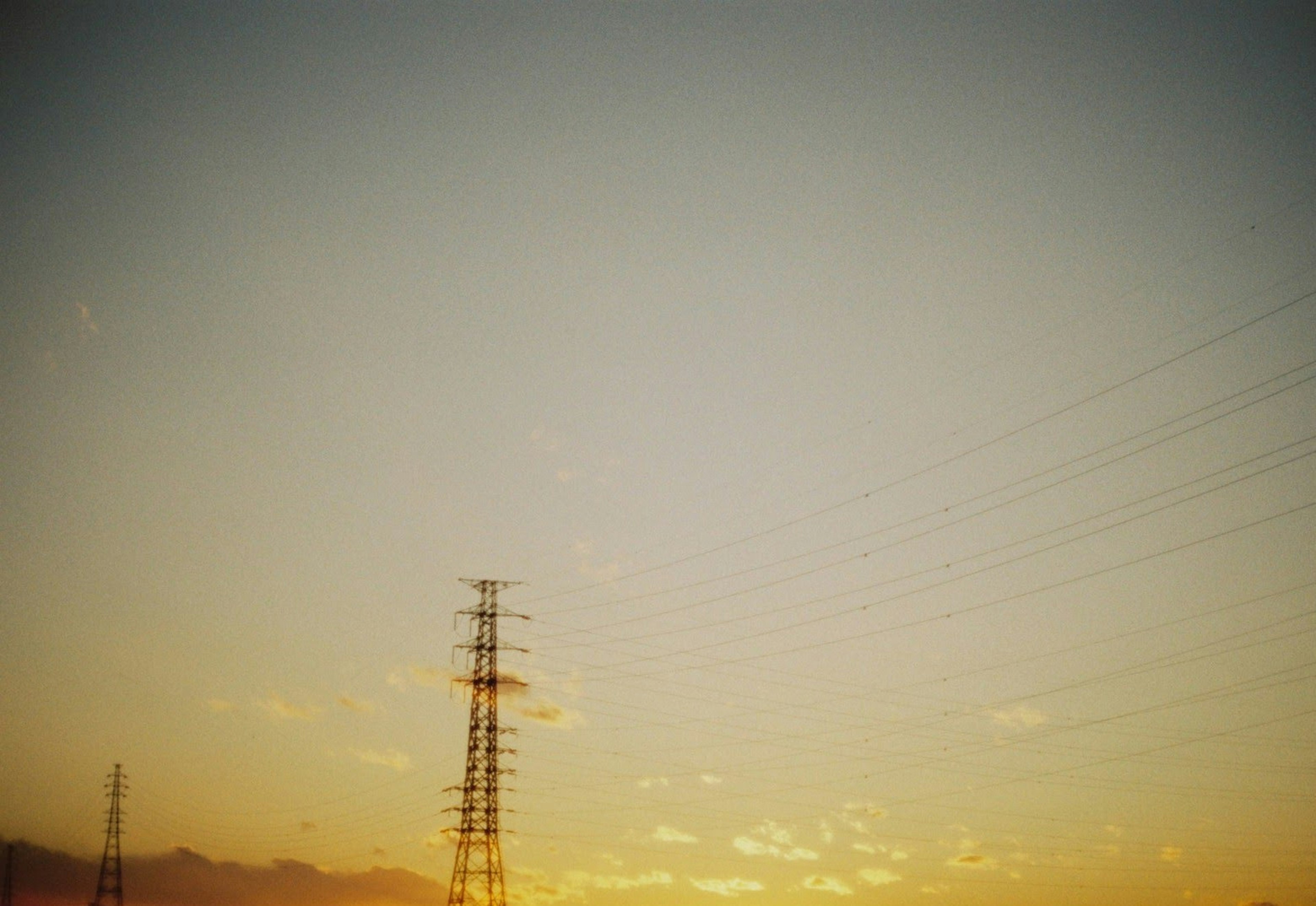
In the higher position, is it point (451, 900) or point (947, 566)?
point (947, 566)

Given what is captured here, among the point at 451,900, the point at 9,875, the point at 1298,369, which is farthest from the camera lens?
the point at 9,875

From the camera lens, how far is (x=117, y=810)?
84375 millimetres

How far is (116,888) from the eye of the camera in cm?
7712

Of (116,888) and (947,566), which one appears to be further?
(116,888)

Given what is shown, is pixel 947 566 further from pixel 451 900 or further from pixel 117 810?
pixel 117 810

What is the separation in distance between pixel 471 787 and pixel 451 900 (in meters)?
4.94

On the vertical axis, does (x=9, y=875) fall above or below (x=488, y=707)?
below

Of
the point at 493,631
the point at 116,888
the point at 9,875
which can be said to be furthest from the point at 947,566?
the point at 9,875

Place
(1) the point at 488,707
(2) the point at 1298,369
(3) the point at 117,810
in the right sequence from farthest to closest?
(3) the point at 117,810
(1) the point at 488,707
(2) the point at 1298,369

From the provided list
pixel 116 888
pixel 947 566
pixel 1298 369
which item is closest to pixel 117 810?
pixel 116 888

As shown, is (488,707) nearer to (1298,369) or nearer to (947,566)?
(947,566)

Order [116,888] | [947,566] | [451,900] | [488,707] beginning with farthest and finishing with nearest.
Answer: [116,888]
[488,707]
[451,900]
[947,566]

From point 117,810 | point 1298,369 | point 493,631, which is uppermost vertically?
point 1298,369

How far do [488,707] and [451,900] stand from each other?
868 cm
